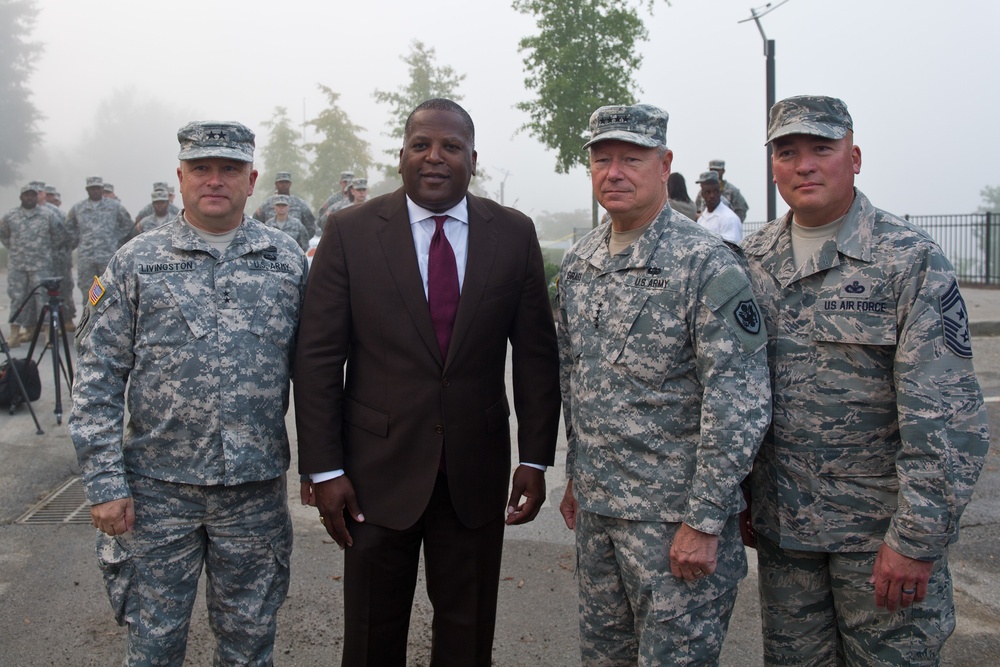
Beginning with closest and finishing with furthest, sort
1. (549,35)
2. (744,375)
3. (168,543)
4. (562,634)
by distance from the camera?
(744,375) < (168,543) < (562,634) < (549,35)

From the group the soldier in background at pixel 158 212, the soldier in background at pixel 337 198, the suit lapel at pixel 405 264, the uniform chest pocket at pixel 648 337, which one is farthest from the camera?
the soldier in background at pixel 337 198

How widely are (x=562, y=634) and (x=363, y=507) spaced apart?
58.2 inches

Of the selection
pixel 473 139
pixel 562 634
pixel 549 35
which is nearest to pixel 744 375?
pixel 473 139

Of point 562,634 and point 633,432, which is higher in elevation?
point 633,432

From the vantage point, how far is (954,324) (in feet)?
7.77

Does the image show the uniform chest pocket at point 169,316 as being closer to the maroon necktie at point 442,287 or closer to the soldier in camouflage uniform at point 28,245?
the maroon necktie at point 442,287

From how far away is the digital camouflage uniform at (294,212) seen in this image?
1441 centimetres

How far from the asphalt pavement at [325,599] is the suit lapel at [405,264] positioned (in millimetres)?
1677

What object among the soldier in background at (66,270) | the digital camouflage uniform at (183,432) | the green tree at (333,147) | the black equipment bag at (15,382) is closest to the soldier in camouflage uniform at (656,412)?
the digital camouflage uniform at (183,432)

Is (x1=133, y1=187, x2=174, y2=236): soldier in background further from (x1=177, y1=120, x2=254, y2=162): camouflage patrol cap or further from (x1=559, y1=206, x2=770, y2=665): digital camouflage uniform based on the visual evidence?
(x1=559, y1=206, x2=770, y2=665): digital camouflage uniform

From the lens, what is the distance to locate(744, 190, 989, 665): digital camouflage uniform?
7.64 feet

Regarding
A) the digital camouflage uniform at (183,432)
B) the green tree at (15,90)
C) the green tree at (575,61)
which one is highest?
the green tree at (15,90)

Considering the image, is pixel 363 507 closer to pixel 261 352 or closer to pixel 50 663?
pixel 261 352

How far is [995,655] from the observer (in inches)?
137
